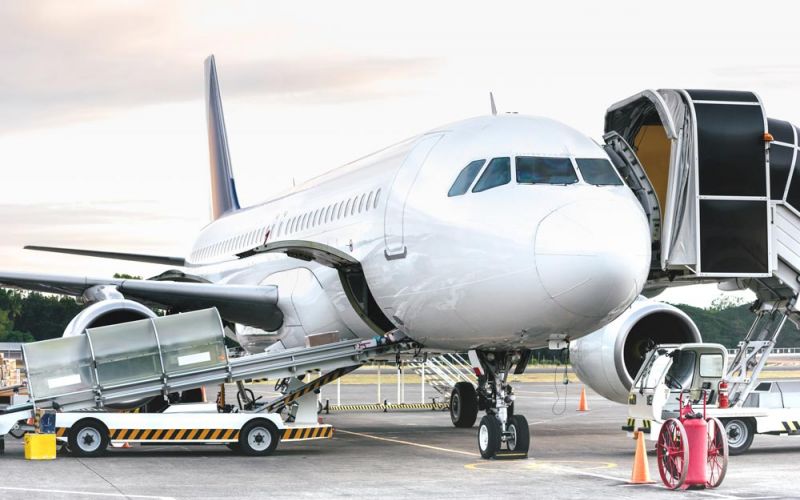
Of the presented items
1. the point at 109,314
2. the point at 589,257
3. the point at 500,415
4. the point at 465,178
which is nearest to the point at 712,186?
the point at 465,178

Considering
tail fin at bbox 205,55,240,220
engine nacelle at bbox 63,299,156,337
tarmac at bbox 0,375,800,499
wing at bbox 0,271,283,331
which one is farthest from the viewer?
tail fin at bbox 205,55,240,220

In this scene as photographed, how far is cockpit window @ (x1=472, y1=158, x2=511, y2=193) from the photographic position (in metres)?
13.8

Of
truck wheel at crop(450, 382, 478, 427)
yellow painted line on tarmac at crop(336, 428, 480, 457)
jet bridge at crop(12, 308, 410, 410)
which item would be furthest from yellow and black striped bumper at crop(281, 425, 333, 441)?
truck wheel at crop(450, 382, 478, 427)

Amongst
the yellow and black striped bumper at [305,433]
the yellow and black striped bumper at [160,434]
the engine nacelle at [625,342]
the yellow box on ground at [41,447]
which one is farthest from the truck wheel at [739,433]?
the yellow box on ground at [41,447]

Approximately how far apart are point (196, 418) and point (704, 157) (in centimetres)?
740

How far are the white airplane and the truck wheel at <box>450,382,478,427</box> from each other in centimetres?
412

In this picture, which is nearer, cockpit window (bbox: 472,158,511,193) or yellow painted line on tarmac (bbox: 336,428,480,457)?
cockpit window (bbox: 472,158,511,193)

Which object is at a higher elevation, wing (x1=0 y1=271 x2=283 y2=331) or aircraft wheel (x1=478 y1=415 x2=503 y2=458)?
wing (x1=0 y1=271 x2=283 y2=331)

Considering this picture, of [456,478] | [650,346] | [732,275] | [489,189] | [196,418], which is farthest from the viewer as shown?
[650,346]

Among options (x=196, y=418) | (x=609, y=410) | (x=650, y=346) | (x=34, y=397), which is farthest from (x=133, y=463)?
(x=609, y=410)

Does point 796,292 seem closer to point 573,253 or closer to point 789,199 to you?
point 789,199

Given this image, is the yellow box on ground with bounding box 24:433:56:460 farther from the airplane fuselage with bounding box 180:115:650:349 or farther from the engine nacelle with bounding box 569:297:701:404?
the engine nacelle with bounding box 569:297:701:404

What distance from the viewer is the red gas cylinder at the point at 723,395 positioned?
16.2 metres

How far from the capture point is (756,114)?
16.6 m
